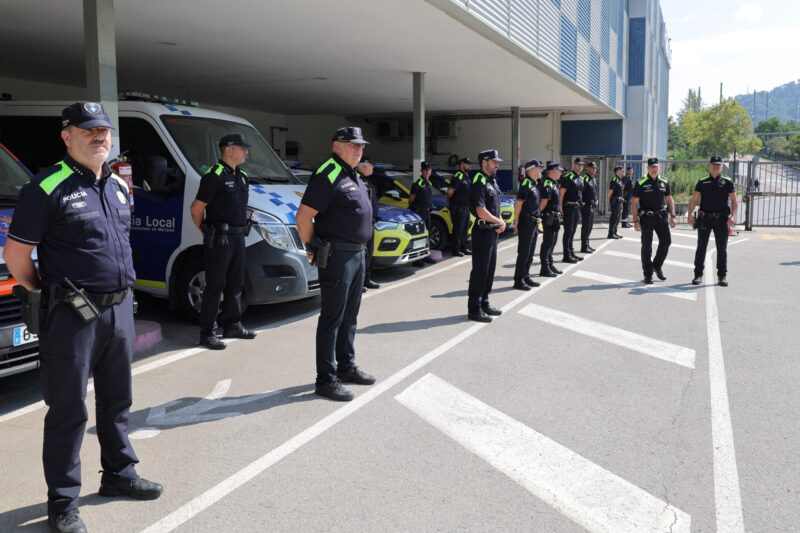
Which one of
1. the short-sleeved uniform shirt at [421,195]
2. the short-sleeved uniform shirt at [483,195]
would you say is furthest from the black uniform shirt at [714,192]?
the short-sleeved uniform shirt at [421,195]

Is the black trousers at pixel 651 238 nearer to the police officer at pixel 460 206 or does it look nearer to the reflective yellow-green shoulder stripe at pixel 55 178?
the police officer at pixel 460 206

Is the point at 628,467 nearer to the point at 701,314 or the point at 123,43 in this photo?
the point at 701,314

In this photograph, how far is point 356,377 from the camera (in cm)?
556

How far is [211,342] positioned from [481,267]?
127 inches

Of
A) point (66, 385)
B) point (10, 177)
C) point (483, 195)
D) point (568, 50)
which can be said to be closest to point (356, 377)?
point (66, 385)

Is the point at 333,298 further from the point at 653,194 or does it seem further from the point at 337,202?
the point at 653,194

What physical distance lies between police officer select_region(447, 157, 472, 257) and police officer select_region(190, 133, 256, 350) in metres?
7.19

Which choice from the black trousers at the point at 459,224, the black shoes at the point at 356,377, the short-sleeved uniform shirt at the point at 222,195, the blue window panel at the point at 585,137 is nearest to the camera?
the black shoes at the point at 356,377

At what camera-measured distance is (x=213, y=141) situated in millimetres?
8016

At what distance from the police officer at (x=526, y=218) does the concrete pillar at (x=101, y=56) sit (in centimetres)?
572

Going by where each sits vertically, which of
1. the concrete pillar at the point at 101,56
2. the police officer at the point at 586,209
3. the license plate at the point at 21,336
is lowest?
the license plate at the point at 21,336

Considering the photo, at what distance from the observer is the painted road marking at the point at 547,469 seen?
11.2ft

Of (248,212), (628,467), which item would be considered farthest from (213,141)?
(628,467)

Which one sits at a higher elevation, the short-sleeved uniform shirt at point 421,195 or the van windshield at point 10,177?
the van windshield at point 10,177
